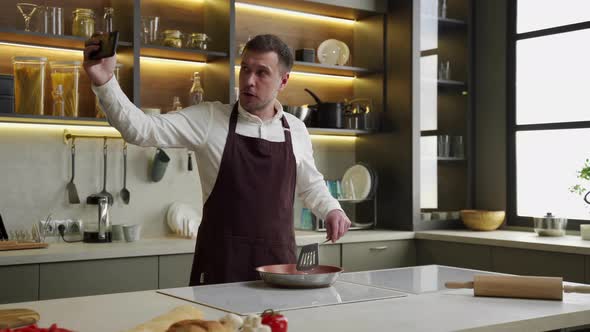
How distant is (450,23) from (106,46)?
3.60m

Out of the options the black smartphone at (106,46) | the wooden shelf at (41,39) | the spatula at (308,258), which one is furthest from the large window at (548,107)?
the black smartphone at (106,46)

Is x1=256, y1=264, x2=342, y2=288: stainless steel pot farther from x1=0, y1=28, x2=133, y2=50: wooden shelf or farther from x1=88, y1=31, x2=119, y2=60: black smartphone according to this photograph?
x1=0, y1=28, x2=133, y2=50: wooden shelf

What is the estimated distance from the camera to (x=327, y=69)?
4.94m

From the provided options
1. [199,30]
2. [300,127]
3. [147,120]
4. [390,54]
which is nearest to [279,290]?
[147,120]

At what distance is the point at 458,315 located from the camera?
6.00ft

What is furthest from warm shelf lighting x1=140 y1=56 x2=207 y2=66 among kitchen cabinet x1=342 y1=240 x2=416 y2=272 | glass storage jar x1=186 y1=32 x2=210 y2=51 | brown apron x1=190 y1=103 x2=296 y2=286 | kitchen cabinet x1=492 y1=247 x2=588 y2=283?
kitchen cabinet x1=492 y1=247 x2=588 y2=283

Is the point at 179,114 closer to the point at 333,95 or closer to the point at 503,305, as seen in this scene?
the point at 503,305

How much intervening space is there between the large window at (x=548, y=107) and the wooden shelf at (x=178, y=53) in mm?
2100

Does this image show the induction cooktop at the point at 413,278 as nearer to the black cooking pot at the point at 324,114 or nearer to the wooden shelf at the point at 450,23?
the black cooking pot at the point at 324,114

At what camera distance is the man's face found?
2717 millimetres

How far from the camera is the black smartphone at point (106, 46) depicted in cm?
194

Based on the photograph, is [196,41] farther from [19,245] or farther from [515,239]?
[515,239]

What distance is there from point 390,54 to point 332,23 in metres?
0.49

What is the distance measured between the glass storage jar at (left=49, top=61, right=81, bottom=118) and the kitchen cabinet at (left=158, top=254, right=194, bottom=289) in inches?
36.4
